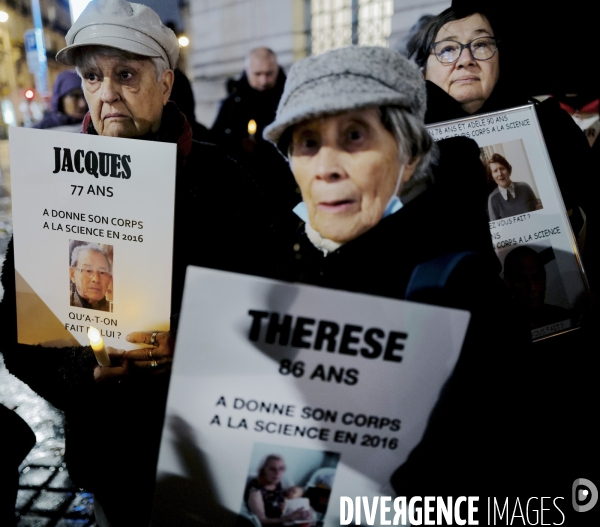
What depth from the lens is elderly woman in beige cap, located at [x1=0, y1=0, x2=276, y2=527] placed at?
1583 millimetres

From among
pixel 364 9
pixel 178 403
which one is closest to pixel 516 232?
pixel 178 403

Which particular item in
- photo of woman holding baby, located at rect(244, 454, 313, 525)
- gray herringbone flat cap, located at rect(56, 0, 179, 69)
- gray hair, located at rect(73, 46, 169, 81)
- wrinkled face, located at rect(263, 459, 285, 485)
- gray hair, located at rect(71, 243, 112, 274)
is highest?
gray herringbone flat cap, located at rect(56, 0, 179, 69)

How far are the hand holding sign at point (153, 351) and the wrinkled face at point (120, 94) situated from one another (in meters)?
0.70

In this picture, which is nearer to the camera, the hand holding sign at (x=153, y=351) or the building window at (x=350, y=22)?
the hand holding sign at (x=153, y=351)

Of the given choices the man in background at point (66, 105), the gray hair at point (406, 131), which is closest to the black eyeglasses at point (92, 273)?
the gray hair at point (406, 131)

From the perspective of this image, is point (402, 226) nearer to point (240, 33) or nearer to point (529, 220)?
point (529, 220)

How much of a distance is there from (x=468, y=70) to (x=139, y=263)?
1.53 metres

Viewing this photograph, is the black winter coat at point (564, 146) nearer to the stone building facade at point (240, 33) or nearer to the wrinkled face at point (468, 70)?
the wrinkled face at point (468, 70)

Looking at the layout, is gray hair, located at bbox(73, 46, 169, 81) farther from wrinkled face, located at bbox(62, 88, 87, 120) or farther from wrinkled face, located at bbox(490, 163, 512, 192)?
wrinkled face, located at bbox(62, 88, 87, 120)

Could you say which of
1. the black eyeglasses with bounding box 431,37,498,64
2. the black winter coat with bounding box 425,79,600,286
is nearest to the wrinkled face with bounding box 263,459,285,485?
the black winter coat with bounding box 425,79,600,286

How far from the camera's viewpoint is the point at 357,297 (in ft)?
3.57

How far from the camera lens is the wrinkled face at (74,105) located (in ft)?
13.7

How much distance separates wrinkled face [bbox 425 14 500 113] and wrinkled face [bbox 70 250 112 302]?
157cm

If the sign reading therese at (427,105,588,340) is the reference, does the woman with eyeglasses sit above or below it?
above
